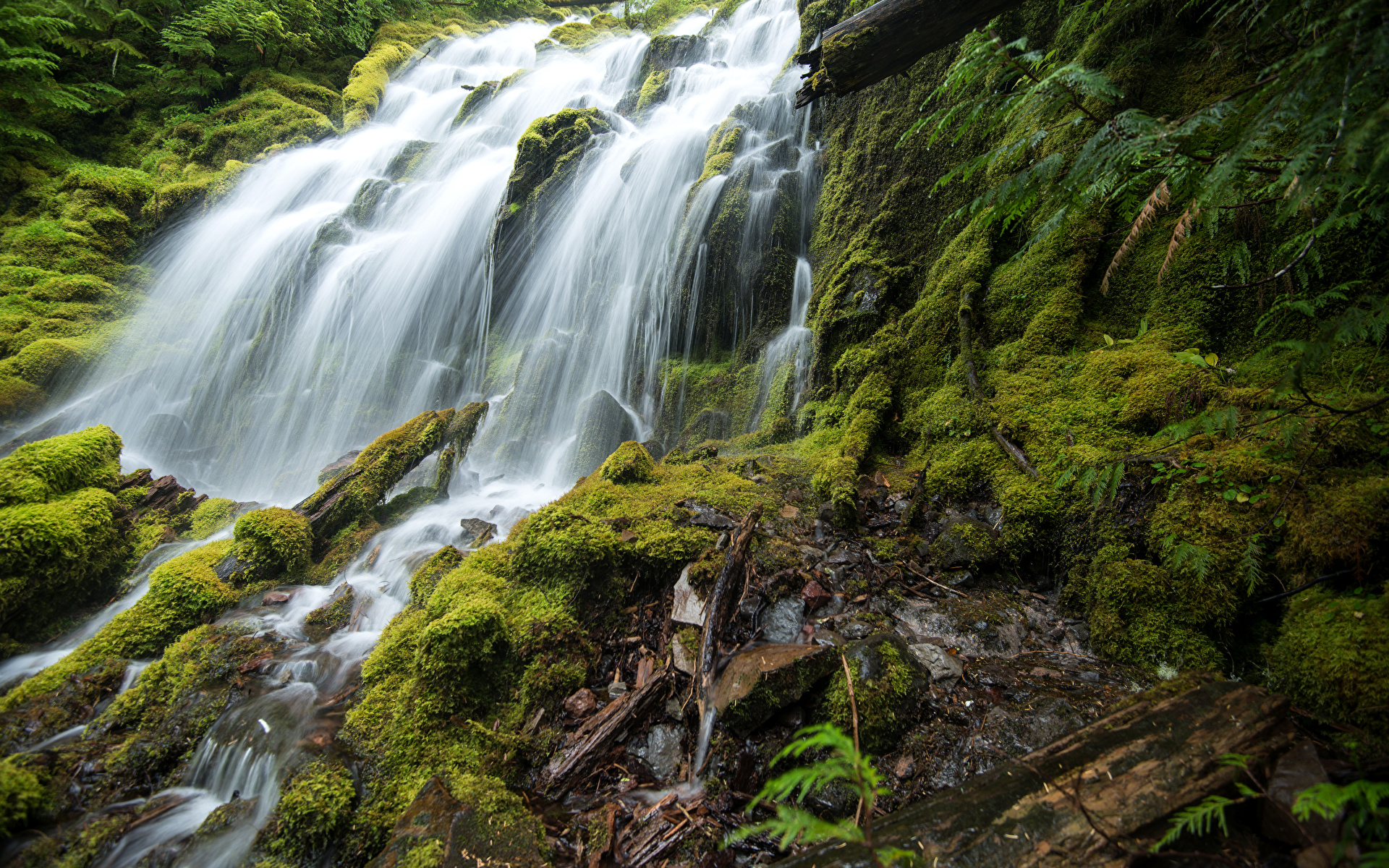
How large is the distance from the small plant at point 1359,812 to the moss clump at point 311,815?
3.60 m

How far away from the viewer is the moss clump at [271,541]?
5.07m

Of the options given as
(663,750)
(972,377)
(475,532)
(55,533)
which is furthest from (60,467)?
(972,377)

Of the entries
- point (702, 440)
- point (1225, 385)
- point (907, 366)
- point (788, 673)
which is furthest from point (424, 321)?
point (1225, 385)

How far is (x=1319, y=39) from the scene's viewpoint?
4.71 feet

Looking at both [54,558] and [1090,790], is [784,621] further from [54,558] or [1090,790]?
[54,558]

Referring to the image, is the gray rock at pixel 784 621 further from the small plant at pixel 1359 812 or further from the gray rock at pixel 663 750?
the small plant at pixel 1359 812

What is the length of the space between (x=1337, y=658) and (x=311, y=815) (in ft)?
14.4

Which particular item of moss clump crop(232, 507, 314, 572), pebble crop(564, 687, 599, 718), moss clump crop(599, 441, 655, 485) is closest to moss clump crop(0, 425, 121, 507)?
moss clump crop(232, 507, 314, 572)

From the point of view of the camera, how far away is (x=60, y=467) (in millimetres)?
5871

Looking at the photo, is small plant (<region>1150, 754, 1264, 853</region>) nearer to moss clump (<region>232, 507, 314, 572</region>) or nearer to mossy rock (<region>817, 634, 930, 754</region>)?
mossy rock (<region>817, 634, 930, 754</region>)

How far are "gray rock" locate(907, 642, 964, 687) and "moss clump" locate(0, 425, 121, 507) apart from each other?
8.82 metres

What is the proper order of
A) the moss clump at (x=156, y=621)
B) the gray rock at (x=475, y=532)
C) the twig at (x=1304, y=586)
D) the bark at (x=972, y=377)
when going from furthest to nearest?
the gray rock at (x=475, y=532), the moss clump at (x=156, y=621), the bark at (x=972, y=377), the twig at (x=1304, y=586)

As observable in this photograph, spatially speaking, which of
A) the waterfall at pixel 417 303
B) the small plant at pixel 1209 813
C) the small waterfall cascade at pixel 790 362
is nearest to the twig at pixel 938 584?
the small plant at pixel 1209 813

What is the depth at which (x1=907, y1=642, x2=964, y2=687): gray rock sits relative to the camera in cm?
234
